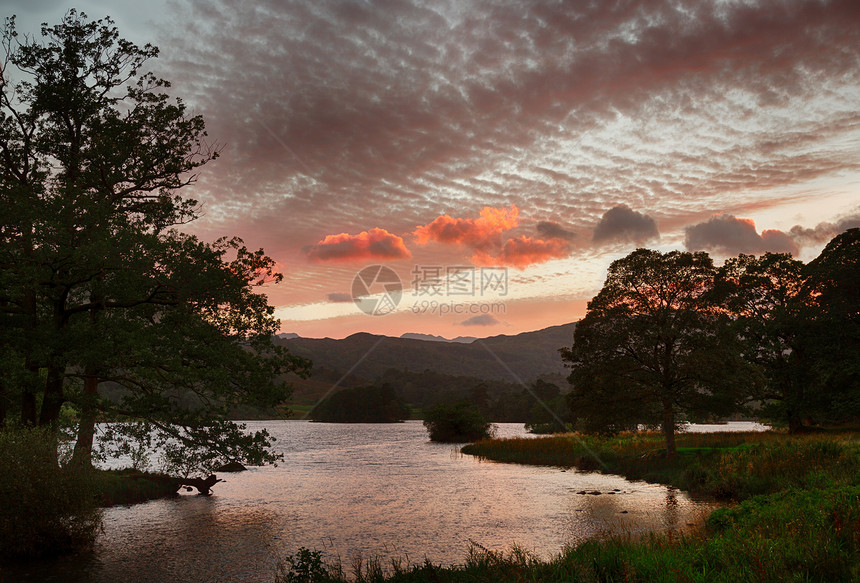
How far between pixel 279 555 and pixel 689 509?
19493mm

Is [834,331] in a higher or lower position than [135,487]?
higher

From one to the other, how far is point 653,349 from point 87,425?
36219 mm

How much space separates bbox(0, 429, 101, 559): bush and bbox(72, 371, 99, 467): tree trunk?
87 centimetres

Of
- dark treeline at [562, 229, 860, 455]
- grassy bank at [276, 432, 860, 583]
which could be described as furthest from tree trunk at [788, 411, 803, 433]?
grassy bank at [276, 432, 860, 583]

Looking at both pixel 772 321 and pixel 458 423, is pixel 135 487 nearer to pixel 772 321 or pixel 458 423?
pixel 772 321

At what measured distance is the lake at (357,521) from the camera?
20.0 metres

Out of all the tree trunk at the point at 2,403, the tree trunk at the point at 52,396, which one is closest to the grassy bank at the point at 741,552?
the tree trunk at the point at 52,396

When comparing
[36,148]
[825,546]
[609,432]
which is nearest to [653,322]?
[609,432]

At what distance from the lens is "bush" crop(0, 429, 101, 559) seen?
18.8 metres

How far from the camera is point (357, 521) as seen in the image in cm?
Result: 2784

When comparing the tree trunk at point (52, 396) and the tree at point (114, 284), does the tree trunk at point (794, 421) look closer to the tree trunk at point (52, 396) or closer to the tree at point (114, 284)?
the tree at point (114, 284)

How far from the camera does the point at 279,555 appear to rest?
20.9 meters

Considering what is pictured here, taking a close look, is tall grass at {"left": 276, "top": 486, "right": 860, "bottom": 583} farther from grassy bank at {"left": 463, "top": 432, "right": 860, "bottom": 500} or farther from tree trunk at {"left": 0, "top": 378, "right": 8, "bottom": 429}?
tree trunk at {"left": 0, "top": 378, "right": 8, "bottom": 429}

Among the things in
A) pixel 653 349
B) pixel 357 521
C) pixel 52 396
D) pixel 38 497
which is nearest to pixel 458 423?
pixel 653 349
